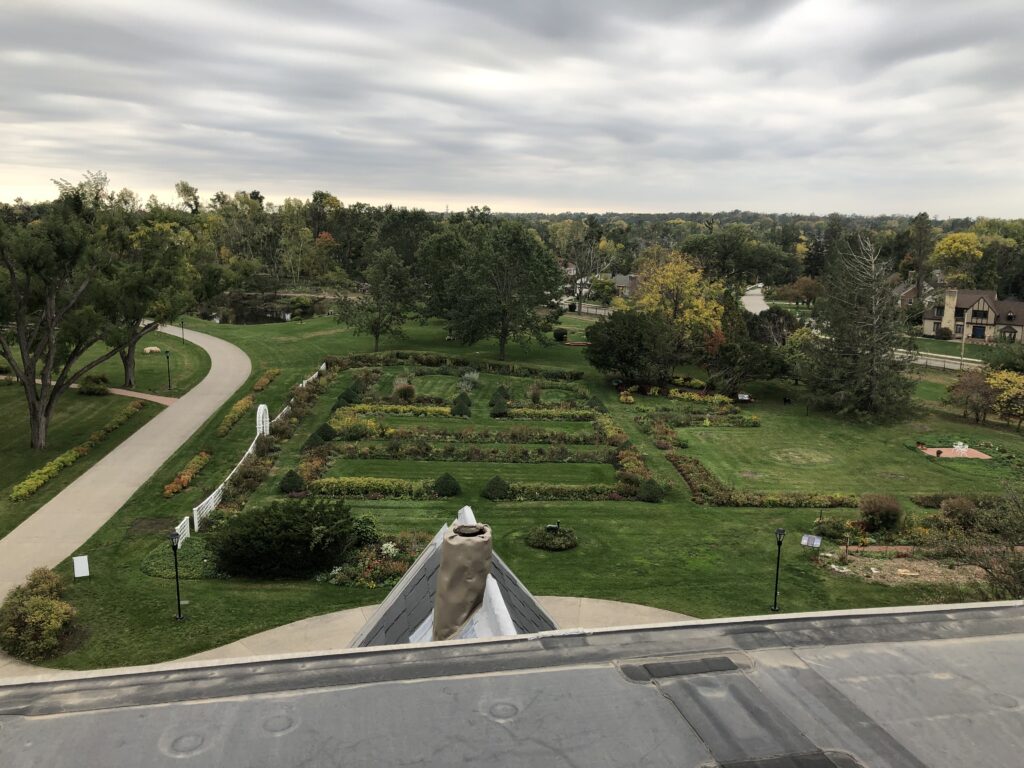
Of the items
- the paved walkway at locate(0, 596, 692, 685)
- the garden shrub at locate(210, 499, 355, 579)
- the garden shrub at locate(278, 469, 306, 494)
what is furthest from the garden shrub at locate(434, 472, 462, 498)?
the paved walkway at locate(0, 596, 692, 685)

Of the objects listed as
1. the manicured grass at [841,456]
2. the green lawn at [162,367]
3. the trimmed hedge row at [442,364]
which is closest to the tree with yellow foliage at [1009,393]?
the manicured grass at [841,456]

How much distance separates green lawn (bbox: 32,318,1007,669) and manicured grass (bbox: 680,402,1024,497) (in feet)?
0.46

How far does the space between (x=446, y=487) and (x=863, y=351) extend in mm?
28476

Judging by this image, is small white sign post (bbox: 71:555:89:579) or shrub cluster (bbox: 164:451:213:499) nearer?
small white sign post (bbox: 71:555:89:579)

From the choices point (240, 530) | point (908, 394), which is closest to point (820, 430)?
point (908, 394)

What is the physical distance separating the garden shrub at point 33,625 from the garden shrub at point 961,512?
2728cm

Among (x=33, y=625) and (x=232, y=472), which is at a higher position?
(x=232, y=472)

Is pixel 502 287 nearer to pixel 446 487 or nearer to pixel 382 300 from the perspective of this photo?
pixel 382 300

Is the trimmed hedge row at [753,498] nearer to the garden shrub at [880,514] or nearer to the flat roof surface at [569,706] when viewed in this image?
the garden shrub at [880,514]

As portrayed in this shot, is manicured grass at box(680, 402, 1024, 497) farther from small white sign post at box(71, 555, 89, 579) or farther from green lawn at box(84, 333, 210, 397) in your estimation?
green lawn at box(84, 333, 210, 397)

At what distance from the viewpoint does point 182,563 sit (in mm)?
20891

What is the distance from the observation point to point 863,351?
42.1 m

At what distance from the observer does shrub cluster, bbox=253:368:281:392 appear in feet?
138

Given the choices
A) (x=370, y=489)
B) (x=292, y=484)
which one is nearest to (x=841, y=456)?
(x=370, y=489)
